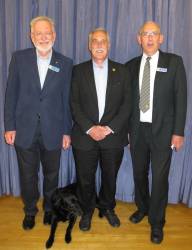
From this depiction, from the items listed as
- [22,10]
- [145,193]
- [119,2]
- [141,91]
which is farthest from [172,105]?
[22,10]

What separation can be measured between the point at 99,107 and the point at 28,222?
4.01ft

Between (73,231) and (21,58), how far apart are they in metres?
1.54

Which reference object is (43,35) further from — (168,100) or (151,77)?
(168,100)

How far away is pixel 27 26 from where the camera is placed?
114 inches

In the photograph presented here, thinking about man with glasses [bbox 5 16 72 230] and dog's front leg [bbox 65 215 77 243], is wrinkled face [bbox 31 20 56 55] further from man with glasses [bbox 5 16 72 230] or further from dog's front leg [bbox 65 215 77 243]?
dog's front leg [bbox 65 215 77 243]

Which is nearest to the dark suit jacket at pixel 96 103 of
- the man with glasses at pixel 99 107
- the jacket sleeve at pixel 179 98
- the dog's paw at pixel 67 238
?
the man with glasses at pixel 99 107

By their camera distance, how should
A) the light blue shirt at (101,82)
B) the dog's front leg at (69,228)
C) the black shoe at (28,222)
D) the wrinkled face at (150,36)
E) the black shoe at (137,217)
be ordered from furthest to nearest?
the black shoe at (137,217) < the black shoe at (28,222) < the dog's front leg at (69,228) < the light blue shirt at (101,82) < the wrinkled face at (150,36)

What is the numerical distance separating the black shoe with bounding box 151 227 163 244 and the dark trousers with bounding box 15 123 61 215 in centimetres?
94

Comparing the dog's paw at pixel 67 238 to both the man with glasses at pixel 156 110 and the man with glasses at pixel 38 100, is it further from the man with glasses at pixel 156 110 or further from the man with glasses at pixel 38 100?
the man with glasses at pixel 156 110

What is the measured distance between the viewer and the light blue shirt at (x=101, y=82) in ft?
8.15

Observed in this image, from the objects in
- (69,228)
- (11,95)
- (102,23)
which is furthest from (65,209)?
(102,23)

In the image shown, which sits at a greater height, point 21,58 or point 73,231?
point 21,58

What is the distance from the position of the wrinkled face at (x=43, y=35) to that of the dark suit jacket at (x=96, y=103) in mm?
299

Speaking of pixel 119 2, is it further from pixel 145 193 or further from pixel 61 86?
pixel 145 193
